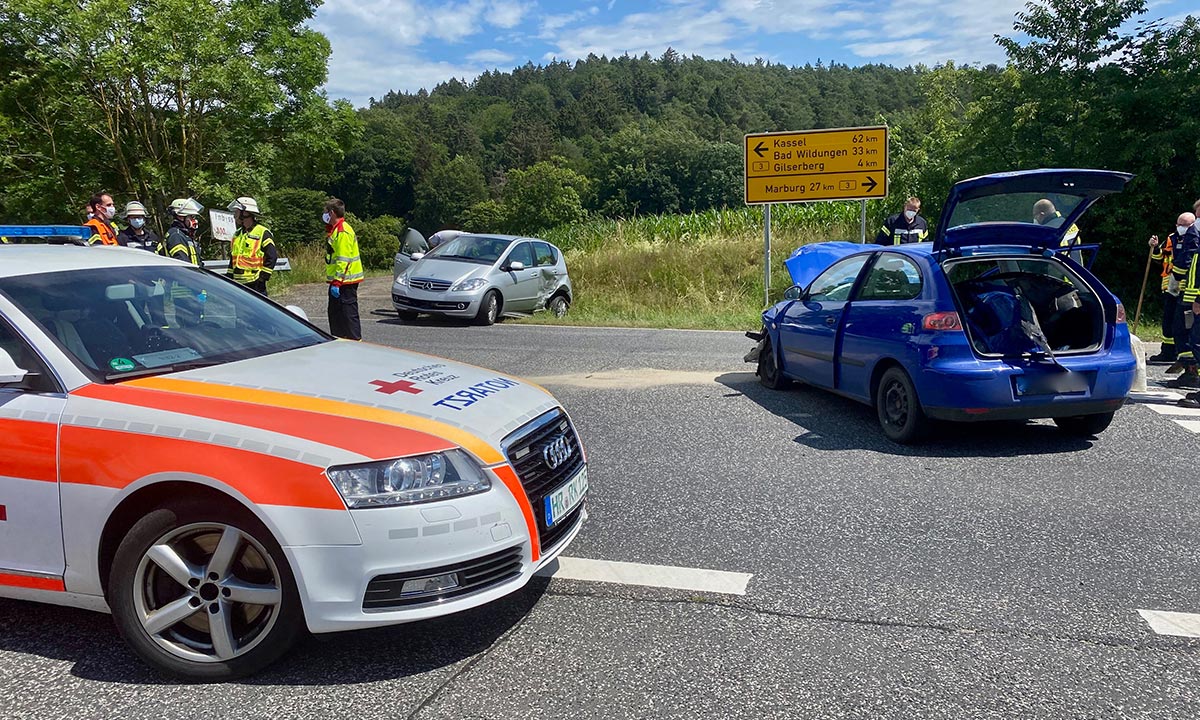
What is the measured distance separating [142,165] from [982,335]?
19857 mm

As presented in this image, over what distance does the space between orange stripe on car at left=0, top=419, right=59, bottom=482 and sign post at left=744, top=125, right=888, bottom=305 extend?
15356mm

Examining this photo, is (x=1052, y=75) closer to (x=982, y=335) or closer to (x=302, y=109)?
(x=982, y=335)

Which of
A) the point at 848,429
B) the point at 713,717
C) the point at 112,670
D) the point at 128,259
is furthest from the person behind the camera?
the point at 848,429

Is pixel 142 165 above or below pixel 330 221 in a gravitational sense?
above

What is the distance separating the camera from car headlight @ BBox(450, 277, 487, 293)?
15.1m

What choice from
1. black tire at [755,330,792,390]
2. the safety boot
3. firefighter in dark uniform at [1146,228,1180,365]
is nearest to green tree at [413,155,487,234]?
firefighter in dark uniform at [1146,228,1180,365]

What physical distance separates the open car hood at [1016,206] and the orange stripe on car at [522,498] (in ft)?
14.4

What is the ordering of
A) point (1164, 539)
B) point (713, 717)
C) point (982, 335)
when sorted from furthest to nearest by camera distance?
point (982, 335), point (1164, 539), point (713, 717)

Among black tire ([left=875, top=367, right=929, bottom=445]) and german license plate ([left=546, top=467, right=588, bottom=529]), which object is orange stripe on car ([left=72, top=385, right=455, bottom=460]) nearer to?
german license plate ([left=546, top=467, right=588, bottom=529])

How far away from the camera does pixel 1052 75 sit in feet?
59.0

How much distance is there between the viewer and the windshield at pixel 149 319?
3561 mm

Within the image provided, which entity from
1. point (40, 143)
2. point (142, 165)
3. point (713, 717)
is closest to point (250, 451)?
point (713, 717)

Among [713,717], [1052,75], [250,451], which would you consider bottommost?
[713,717]

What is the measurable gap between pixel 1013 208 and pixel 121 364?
5872 mm
